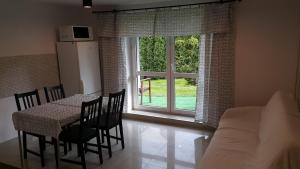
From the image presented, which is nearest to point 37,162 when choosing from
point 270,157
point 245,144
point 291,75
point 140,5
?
point 245,144

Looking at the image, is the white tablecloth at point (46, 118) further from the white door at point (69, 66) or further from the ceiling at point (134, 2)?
the ceiling at point (134, 2)

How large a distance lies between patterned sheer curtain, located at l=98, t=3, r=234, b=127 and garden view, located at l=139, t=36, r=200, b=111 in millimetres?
389

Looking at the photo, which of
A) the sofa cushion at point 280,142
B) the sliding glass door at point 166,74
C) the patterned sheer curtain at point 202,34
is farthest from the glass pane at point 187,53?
the sofa cushion at point 280,142

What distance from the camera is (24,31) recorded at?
12.8 feet

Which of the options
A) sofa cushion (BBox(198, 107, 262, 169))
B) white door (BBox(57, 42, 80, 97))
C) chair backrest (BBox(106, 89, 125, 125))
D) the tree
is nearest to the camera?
sofa cushion (BBox(198, 107, 262, 169))

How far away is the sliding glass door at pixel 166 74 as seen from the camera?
443 cm

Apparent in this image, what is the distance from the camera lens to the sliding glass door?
443 cm

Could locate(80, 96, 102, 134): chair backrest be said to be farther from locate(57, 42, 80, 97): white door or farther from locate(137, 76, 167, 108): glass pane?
locate(137, 76, 167, 108): glass pane

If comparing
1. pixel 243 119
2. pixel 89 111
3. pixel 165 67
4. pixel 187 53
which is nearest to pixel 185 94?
pixel 165 67

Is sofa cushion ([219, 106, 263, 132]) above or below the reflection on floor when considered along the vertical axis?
above

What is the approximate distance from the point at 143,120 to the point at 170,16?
2.02 meters

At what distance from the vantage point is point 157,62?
4.70 m

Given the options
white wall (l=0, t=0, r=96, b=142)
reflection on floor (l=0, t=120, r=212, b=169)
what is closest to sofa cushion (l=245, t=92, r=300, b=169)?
reflection on floor (l=0, t=120, r=212, b=169)

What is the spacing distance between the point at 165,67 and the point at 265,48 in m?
1.78
